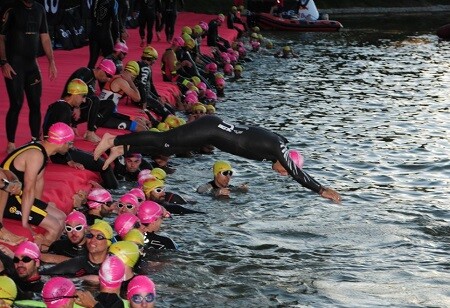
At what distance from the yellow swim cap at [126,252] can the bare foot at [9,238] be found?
1.12m

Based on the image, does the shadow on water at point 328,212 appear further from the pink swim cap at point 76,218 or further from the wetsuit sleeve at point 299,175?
the wetsuit sleeve at point 299,175

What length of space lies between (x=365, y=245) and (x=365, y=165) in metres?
5.81

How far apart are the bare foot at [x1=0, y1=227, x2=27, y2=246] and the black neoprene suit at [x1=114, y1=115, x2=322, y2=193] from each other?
6.07ft

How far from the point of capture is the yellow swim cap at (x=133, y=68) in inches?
794

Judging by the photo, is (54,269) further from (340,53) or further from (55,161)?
(340,53)

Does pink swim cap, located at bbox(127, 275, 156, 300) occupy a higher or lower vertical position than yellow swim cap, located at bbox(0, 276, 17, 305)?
higher

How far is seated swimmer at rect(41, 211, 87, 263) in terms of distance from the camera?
12586 mm

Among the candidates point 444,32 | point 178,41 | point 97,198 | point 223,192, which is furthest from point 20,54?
point 444,32

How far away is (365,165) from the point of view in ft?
67.1

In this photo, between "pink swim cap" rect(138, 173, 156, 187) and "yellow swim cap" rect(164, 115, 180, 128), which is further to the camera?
"yellow swim cap" rect(164, 115, 180, 128)

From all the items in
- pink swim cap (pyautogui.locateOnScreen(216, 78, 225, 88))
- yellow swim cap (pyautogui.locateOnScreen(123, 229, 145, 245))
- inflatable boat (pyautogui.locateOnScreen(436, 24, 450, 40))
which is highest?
yellow swim cap (pyautogui.locateOnScreen(123, 229, 145, 245))

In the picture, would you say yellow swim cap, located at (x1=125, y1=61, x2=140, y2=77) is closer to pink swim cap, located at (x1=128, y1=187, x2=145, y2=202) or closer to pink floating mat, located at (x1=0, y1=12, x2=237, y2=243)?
pink floating mat, located at (x1=0, y1=12, x2=237, y2=243)

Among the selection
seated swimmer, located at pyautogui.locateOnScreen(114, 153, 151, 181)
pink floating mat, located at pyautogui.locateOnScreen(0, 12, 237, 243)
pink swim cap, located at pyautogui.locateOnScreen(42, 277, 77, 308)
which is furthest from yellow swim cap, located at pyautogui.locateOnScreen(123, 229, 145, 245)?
seated swimmer, located at pyautogui.locateOnScreen(114, 153, 151, 181)

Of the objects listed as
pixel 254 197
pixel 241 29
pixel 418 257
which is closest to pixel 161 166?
pixel 254 197
